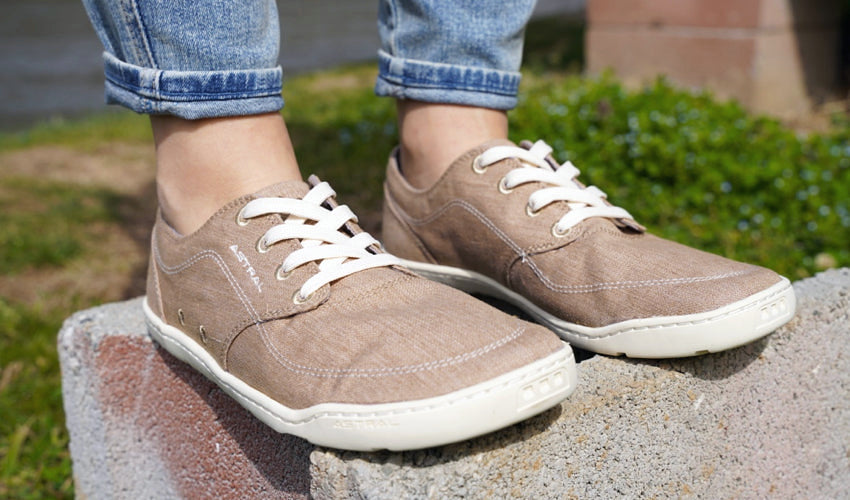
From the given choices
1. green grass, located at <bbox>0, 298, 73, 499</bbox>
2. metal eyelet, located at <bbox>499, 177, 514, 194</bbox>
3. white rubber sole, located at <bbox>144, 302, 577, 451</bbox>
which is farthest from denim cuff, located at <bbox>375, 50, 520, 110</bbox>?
green grass, located at <bbox>0, 298, 73, 499</bbox>

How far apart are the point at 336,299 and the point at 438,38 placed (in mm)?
667

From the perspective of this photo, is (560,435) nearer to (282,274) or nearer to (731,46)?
(282,274)

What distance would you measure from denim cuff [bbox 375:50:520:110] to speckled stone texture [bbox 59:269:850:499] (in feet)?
2.06

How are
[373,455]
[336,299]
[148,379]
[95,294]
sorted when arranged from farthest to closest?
[95,294] < [148,379] < [336,299] < [373,455]

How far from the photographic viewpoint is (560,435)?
1.25 meters

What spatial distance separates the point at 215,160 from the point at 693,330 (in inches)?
35.2

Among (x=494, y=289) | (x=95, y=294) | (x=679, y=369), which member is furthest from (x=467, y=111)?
(x=95, y=294)

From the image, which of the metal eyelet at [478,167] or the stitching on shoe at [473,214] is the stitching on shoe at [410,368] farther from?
the metal eyelet at [478,167]

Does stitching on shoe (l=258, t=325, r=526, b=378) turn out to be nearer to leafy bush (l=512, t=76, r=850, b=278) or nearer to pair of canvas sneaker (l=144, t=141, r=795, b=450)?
pair of canvas sneaker (l=144, t=141, r=795, b=450)

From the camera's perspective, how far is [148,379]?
5.70 ft

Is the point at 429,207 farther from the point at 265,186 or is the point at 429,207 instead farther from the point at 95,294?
the point at 95,294

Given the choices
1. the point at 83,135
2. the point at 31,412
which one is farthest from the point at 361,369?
the point at 83,135

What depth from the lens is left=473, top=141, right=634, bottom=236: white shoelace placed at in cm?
150

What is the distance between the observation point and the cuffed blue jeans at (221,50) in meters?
1.31
